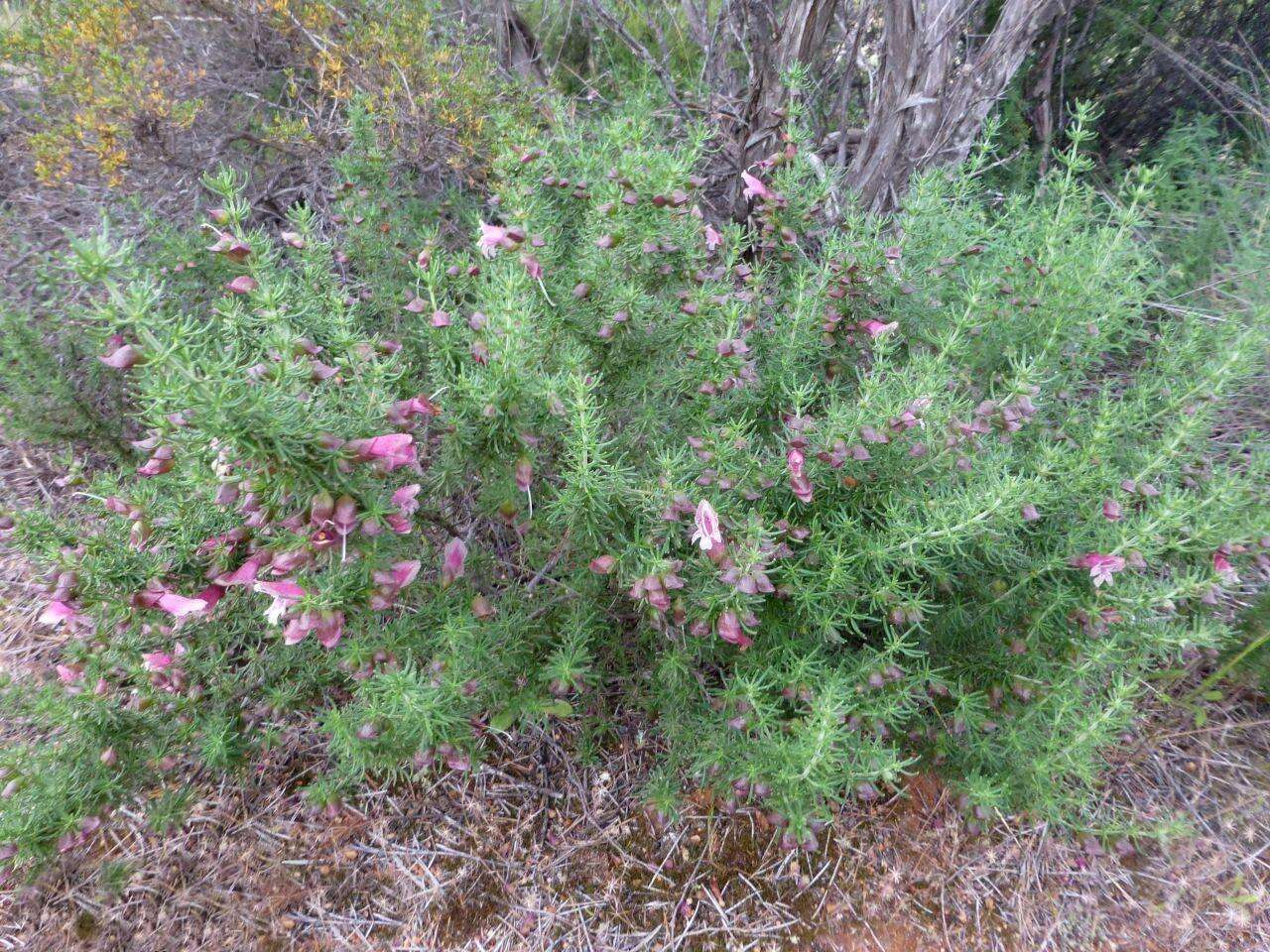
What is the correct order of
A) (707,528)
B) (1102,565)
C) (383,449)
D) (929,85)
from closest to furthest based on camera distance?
1. (383,449)
2. (707,528)
3. (1102,565)
4. (929,85)

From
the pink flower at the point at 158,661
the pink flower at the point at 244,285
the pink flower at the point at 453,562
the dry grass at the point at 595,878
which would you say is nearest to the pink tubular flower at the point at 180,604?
the pink flower at the point at 158,661

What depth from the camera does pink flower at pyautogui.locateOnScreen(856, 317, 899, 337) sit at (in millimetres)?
1898

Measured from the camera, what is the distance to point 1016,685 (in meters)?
1.99

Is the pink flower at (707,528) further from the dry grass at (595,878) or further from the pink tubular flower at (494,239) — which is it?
the dry grass at (595,878)

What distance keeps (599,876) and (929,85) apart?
3.47 m

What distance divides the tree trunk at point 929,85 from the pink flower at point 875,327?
1.38 m

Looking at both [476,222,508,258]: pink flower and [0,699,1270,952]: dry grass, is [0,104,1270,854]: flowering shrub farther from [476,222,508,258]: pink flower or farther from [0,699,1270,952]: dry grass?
[0,699,1270,952]: dry grass

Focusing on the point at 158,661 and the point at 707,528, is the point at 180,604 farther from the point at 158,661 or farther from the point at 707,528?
the point at 707,528

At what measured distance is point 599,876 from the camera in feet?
7.06

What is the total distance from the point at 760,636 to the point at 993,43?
9.64ft

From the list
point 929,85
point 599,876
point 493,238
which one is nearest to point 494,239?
point 493,238

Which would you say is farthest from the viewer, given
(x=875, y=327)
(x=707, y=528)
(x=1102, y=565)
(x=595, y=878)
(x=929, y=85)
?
(x=929, y=85)

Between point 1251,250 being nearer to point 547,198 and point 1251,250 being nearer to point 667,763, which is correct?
point 547,198

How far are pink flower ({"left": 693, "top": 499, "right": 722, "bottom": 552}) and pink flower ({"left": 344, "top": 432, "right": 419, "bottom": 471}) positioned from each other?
24.3 inches
